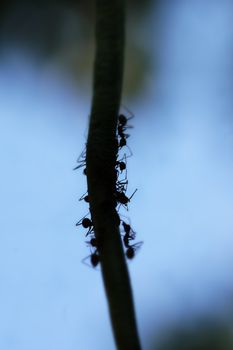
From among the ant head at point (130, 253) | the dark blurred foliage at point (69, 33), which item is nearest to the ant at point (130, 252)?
the ant head at point (130, 253)

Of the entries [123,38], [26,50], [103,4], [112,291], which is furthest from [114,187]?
[26,50]

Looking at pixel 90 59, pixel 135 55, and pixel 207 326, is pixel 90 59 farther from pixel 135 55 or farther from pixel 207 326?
pixel 207 326

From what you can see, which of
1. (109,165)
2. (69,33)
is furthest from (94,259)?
(69,33)

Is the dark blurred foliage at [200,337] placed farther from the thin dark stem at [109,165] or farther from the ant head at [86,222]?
the thin dark stem at [109,165]

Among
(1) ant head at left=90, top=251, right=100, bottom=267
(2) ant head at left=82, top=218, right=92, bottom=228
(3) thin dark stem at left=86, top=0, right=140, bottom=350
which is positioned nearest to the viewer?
(3) thin dark stem at left=86, top=0, right=140, bottom=350

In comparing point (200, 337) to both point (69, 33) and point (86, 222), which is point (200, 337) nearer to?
point (86, 222)

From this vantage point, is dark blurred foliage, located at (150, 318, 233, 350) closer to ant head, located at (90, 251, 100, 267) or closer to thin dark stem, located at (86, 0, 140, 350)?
ant head, located at (90, 251, 100, 267)

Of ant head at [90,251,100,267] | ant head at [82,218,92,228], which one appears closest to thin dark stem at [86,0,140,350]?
ant head at [90,251,100,267]
